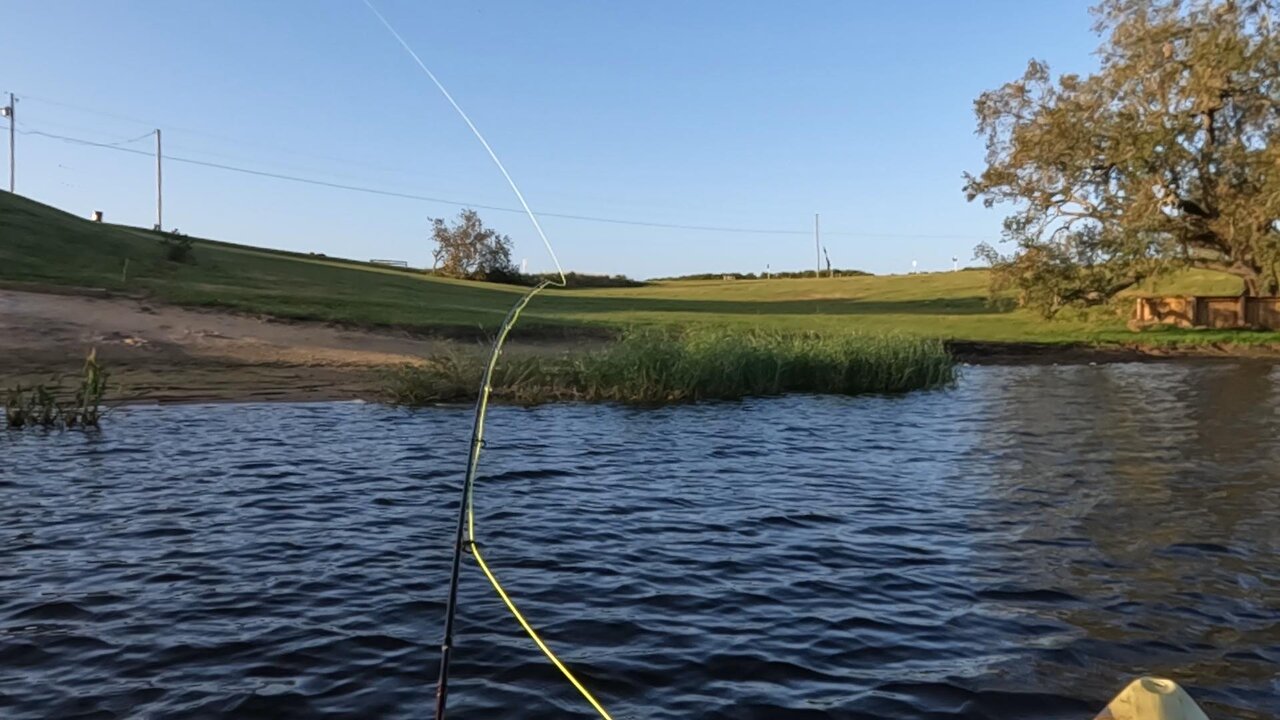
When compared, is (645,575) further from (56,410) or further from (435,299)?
(435,299)

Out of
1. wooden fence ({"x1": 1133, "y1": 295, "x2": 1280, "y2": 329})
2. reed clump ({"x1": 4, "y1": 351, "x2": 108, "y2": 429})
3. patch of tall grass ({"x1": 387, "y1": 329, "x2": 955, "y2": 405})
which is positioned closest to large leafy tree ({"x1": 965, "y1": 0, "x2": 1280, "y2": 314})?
wooden fence ({"x1": 1133, "y1": 295, "x2": 1280, "y2": 329})

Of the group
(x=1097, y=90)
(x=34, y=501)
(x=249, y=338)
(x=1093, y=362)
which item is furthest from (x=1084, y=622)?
(x=1097, y=90)

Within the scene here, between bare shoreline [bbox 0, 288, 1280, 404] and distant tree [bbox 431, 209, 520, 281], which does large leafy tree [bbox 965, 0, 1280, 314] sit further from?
distant tree [bbox 431, 209, 520, 281]

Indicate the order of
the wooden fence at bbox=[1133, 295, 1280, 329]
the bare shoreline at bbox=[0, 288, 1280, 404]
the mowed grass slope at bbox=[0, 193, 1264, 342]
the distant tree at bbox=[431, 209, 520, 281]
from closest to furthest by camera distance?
the bare shoreline at bbox=[0, 288, 1280, 404], the mowed grass slope at bbox=[0, 193, 1264, 342], the wooden fence at bbox=[1133, 295, 1280, 329], the distant tree at bbox=[431, 209, 520, 281]

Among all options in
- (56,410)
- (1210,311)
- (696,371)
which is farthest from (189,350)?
(1210,311)

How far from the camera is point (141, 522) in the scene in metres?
9.48

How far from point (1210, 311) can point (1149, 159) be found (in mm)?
9503

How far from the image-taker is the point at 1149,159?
3594 cm

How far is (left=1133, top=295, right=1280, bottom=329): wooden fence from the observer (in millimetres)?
39844

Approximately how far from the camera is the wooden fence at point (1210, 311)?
1569 inches

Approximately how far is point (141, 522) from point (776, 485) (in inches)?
284

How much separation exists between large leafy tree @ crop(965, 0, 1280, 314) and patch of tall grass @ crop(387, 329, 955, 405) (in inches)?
678

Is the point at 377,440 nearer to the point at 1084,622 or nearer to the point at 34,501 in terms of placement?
the point at 34,501

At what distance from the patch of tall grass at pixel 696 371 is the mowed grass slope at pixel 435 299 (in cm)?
474
